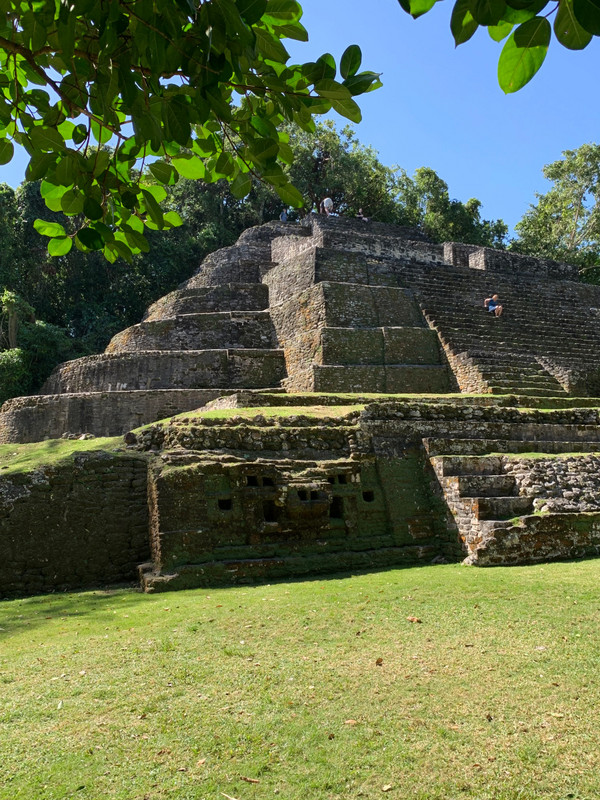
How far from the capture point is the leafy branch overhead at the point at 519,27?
5.92 feet

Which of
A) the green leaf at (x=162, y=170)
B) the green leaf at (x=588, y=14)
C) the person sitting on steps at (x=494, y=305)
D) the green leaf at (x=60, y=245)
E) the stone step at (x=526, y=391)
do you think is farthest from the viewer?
the person sitting on steps at (x=494, y=305)

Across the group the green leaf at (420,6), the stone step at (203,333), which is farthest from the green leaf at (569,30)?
the stone step at (203,333)

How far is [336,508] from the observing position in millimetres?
8195

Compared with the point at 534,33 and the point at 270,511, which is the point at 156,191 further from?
the point at 270,511

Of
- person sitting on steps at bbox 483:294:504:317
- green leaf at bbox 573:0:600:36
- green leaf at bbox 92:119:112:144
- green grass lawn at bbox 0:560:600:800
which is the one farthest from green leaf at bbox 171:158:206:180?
person sitting on steps at bbox 483:294:504:317

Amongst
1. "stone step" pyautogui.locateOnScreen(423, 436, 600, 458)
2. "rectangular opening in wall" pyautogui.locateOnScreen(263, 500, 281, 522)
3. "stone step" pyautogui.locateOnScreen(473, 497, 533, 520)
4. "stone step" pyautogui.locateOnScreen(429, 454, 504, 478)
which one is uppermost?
"stone step" pyautogui.locateOnScreen(423, 436, 600, 458)

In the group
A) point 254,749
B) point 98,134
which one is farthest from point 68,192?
point 254,749

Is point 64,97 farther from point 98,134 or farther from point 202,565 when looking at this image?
point 202,565

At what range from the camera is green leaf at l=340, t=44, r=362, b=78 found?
2279mm

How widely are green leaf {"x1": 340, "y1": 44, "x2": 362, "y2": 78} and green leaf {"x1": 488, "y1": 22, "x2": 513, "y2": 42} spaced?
0.50 meters

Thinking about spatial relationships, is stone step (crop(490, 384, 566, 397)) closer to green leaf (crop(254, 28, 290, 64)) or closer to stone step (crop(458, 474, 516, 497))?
stone step (crop(458, 474, 516, 497))

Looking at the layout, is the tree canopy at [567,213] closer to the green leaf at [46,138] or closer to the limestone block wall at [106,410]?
the limestone block wall at [106,410]

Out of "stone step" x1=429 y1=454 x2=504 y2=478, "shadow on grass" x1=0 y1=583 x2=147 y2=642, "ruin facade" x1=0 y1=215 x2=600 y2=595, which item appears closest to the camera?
"shadow on grass" x1=0 y1=583 x2=147 y2=642

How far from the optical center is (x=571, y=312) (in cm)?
1938
